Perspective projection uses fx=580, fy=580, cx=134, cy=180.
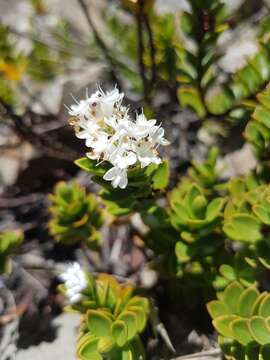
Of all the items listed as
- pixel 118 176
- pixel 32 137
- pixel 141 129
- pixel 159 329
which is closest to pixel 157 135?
pixel 141 129

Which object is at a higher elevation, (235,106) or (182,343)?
(235,106)

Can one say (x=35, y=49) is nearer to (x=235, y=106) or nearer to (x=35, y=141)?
(x=35, y=141)

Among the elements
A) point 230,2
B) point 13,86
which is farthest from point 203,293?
point 230,2

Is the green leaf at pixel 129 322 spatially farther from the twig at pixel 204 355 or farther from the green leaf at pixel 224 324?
the twig at pixel 204 355

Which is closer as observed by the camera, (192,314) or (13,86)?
(192,314)

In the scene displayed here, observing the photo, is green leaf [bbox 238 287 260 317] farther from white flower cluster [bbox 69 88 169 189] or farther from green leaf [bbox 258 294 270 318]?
white flower cluster [bbox 69 88 169 189]

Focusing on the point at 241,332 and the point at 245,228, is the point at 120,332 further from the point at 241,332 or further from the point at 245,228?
the point at 245,228

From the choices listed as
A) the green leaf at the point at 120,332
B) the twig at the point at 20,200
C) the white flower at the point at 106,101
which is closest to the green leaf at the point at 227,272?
the green leaf at the point at 120,332
